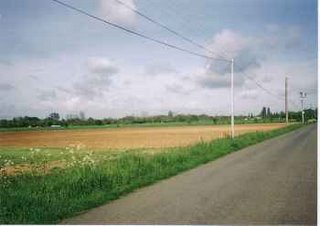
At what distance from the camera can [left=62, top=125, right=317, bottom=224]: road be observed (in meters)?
7.25

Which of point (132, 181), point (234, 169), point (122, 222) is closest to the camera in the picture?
point (122, 222)

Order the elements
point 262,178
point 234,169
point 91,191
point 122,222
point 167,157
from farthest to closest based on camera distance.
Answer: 1. point 167,157
2. point 234,169
3. point 262,178
4. point 91,191
5. point 122,222

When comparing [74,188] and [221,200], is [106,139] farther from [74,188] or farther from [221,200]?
[221,200]

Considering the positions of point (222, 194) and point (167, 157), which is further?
point (167, 157)

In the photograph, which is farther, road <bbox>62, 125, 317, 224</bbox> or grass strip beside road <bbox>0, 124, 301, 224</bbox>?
grass strip beside road <bbox>0, 124, 301, 224</bbox>

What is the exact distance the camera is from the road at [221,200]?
725 centimetres

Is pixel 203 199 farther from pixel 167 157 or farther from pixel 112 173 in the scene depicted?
pixel 167 157

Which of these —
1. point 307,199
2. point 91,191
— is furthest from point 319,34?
point 91,191

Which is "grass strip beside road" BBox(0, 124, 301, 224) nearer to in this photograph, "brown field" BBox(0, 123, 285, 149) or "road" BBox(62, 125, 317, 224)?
"road" BBox(62, 125, 317, 224)

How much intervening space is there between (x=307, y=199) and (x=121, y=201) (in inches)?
119

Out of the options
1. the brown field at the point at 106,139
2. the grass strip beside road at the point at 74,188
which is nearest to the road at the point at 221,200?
the grass strip beside road at the point at 74,188

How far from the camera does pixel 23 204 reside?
779 centimetres

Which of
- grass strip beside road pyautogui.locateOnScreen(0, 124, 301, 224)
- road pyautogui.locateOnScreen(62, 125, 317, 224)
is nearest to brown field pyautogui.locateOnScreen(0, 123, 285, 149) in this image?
grass strip beside road pyautogui.locateOnScreen(0, 124, 301, 224)

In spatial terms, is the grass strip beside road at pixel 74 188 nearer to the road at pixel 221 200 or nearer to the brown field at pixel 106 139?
the road at pixel 221 200
